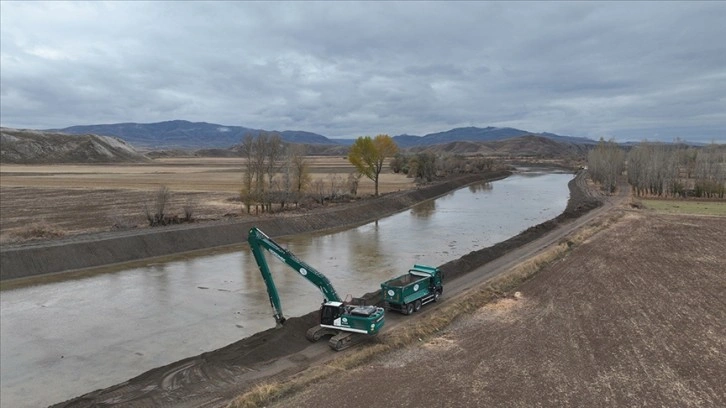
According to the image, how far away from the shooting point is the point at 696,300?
2206cm

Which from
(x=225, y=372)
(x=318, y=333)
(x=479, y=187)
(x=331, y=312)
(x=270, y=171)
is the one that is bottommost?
(x=225, y=372)

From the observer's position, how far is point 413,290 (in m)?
21.1

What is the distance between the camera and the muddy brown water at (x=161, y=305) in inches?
667

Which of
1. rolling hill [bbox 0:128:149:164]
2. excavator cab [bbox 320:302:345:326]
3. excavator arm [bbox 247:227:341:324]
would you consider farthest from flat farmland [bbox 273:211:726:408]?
rolling hill [bbox 0:128:149:164]

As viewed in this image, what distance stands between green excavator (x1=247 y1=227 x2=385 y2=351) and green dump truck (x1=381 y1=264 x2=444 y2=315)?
2.05 metres

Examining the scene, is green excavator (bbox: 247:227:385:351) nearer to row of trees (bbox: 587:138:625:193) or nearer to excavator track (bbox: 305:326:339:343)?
excavator track (bbox: 305:326:339:343)

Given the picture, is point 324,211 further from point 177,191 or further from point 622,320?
Result: point 622,320

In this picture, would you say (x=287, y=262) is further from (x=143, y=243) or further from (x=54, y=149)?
(x=54, y=149)

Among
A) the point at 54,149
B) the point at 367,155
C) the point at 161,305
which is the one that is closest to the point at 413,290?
the point at 161,305

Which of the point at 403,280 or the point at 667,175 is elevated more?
the point at 667,175

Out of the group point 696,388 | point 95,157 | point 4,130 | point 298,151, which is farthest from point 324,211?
point 4,130

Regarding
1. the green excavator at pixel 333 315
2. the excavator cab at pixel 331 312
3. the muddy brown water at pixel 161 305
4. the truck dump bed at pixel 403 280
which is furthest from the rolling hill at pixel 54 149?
the excavator cab at pixel 331 312

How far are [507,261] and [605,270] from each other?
5740 mm

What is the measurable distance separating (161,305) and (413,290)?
1228 cm
